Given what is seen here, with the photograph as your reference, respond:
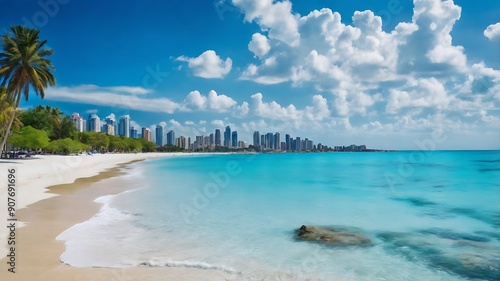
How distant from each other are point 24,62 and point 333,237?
106ft

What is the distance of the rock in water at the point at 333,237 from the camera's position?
36.1 feet

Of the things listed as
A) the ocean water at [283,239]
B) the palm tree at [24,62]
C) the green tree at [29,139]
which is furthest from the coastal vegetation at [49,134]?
the ocean water at [283,239]

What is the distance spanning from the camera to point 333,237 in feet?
37.7

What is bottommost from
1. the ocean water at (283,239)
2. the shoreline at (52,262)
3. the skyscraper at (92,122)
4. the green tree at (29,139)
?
the ocean water at (283,239)

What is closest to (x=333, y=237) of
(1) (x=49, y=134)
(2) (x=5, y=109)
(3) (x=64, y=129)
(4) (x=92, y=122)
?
(2) (x=5, y=109)

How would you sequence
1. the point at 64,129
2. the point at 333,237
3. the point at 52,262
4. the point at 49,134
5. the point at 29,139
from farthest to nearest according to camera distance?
the point at 64,129
the point at 49,134
the point at 29,139
the point at 333,237
the point at 52,262

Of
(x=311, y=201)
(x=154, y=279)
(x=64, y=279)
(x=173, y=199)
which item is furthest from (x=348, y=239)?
(x=173, y=199)

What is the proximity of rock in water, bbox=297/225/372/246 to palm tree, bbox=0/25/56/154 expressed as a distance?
100ft

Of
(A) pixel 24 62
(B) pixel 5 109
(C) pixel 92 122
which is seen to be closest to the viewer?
(A) pixel 24 62

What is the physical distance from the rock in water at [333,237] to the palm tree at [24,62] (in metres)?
30.5

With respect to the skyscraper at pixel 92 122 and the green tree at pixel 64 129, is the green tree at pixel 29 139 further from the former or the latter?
the skyscraper at pixel 92 122

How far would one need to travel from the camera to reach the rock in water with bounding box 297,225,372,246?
36.1 ft

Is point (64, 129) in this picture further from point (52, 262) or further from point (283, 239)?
point (52, 262)

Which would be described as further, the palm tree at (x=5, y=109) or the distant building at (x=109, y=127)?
the distant building at (x=109, y=127)
